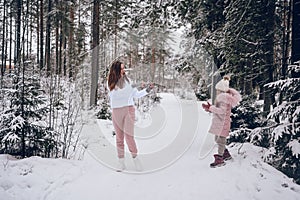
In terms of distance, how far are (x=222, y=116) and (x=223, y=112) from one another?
90 mm

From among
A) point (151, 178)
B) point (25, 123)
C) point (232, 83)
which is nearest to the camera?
point (151, 178)

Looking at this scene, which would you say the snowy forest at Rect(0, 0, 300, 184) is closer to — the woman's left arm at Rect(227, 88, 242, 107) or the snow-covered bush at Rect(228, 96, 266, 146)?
the snow-covered bush at Rect(228, 96, 266, 146)

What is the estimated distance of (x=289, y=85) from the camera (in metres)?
4.38

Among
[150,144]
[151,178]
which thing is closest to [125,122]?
[151,178]

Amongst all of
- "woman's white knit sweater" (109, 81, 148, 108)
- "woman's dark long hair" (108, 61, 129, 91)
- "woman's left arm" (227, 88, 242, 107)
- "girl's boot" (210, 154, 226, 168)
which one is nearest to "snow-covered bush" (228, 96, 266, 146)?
"woman's left arm" (227, 88, 242, 107)

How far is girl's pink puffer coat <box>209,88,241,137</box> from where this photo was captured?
16.1ft

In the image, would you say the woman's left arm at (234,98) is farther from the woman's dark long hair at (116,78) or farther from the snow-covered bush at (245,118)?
the woman's dark long hair at (116,78)

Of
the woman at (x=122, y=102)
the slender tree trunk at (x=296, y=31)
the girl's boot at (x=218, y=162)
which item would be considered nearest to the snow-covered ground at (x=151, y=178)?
the girl's boot at (x=218, y=162)

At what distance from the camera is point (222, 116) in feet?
16.3

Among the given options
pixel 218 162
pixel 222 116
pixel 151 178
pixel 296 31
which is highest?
pixel 296 31

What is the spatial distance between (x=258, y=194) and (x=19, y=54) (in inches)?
200

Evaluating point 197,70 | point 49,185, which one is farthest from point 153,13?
point 197,70

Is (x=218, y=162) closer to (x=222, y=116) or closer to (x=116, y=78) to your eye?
(x=222, y=116)

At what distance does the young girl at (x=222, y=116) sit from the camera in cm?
483
